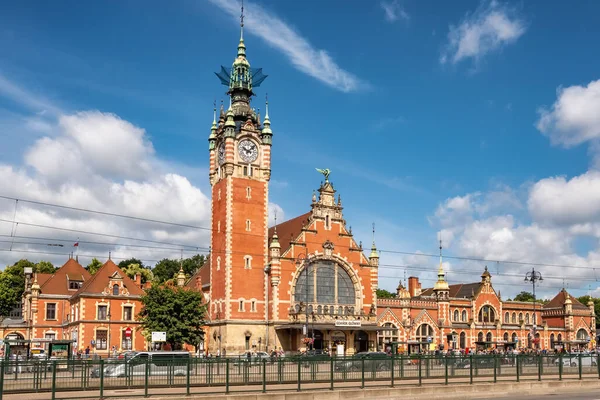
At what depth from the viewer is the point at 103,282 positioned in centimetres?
7006

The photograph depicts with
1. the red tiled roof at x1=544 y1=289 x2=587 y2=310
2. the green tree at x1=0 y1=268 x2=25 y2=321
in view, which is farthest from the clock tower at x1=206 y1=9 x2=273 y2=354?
the red tiled roof at x1=544 y1=289 x2=587 y2=310

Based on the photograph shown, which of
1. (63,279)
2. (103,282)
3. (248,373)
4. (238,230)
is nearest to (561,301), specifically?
(238,230)

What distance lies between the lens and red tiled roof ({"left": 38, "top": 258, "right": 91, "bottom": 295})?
2889 inches

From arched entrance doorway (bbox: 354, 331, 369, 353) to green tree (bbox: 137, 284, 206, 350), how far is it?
18.2m

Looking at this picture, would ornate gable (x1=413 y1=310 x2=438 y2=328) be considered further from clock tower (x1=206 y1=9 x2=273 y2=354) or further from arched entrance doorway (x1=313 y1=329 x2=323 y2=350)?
clock tower (x1=206 y1=9 x2=273 y2=354)

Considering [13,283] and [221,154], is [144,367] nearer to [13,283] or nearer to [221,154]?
[221,154]

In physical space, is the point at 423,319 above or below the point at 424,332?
above

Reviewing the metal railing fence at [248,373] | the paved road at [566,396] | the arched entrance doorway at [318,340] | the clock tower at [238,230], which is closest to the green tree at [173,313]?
the clock tower at [238,230]

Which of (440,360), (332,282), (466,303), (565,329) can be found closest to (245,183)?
(332,282)

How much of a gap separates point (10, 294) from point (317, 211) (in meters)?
49.8

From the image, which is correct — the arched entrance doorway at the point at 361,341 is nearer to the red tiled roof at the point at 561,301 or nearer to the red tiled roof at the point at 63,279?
the red tiled roof at the point at 63,279

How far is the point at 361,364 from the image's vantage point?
105ft

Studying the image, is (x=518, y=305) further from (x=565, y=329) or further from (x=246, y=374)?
(x=246, y=374)

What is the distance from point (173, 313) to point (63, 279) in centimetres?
2027
